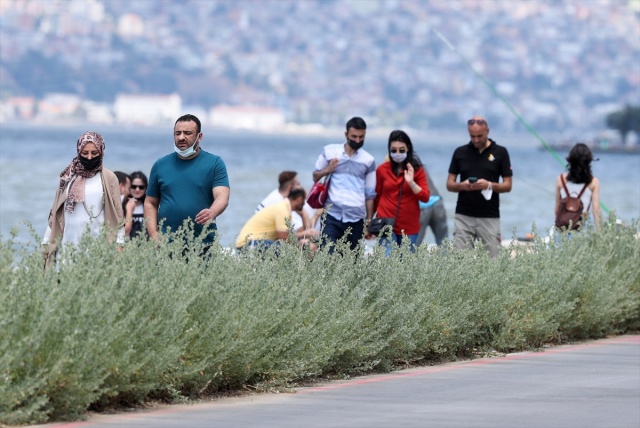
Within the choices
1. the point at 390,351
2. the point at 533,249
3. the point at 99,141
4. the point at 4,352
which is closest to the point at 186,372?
the point at 4,352

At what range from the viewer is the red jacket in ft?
48.2

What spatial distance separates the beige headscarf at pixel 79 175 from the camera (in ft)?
37.3

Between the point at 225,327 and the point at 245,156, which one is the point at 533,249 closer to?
the point at 225,327

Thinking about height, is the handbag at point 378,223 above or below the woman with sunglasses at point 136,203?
below

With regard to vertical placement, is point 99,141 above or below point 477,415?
above

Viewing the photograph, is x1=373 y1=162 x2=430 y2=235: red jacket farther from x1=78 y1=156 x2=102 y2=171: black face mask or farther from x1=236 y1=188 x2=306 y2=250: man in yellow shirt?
x1=78 y1=156 x2=102 y2=171: black face mask


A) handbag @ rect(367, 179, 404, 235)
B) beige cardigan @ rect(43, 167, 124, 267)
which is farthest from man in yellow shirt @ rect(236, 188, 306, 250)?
beige cardigan @ rect(43, 167, 124, 267)

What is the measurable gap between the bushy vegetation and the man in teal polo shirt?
0.99 metres

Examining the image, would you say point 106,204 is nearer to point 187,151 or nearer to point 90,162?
point 90,162

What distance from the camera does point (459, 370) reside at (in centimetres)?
1102

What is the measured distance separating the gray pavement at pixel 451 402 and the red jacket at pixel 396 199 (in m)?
3.24

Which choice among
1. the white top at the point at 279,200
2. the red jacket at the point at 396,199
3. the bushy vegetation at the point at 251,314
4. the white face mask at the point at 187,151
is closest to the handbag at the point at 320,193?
the red jacket at the point at 396,199

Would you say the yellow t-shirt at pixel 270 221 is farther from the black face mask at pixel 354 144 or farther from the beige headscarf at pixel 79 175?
the beige headscarf at pixel 79 175

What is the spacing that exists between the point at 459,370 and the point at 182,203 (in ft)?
7.40
